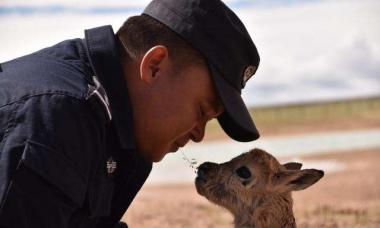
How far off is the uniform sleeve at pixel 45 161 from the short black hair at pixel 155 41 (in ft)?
1.66

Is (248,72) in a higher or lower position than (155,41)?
lower

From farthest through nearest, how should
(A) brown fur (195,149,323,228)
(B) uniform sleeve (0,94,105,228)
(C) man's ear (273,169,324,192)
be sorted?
(A) brown fur (195,149,323,228), (C) man's ear (273,169,324,192), (B) uniform sleeve (0,94,105,228)

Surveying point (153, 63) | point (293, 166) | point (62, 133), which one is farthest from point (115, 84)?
point (293, 166)

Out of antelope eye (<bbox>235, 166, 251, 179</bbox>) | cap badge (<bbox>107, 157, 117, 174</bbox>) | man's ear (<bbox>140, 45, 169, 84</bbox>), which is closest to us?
man's ear (<bbox>140, 45, 169, 84</bbox>)

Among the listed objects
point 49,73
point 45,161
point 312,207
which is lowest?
point 312,207

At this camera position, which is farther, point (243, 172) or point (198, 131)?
point (243, 172)

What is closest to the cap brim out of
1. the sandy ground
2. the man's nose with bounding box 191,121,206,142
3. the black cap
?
the black cap

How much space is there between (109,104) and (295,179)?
1928mm

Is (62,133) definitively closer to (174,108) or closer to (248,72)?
(174,108)

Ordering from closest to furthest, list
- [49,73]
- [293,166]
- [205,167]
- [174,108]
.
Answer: [49,73]
[174,108]
[205,167]
[293,166]

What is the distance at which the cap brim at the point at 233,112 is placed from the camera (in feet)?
13.4

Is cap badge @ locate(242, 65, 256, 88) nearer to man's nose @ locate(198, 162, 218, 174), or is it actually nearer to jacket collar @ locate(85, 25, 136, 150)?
jacket collar @ locate(85, 25, 136, 150)

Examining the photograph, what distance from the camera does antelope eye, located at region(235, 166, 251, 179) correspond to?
5.68 m

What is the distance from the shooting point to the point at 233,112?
4.15m
